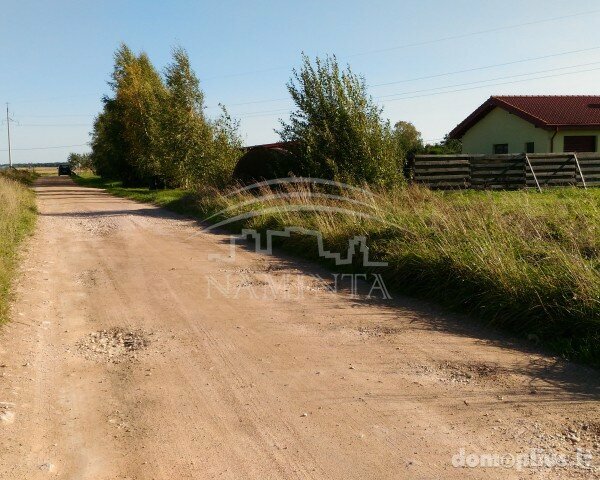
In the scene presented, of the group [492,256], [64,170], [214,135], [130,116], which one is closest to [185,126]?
[214,135]

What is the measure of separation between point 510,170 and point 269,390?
18.6m

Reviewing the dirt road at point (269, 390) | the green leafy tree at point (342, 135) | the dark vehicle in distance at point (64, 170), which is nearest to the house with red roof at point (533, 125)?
the green leafy tree at point (342, 135)

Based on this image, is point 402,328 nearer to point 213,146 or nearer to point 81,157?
point 213,146

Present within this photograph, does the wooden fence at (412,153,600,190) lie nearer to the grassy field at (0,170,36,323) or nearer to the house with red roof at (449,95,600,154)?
the house with red roof at (449,95,600,154)

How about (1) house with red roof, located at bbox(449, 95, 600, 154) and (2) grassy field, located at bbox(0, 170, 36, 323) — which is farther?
(1) house with red roof, located at bbox(449, 95, 600, 154)

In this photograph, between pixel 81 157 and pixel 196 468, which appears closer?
pixel 196 468

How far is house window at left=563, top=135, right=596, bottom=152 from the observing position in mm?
26812

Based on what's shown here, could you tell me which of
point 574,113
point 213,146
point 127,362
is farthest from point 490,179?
point 127,362

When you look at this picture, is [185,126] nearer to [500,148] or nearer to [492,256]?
[500,148]

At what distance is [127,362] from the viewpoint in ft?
18.1

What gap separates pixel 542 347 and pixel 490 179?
53.9 ft

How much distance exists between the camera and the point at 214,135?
27.1 m

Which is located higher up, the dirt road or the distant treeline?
the distant treeline

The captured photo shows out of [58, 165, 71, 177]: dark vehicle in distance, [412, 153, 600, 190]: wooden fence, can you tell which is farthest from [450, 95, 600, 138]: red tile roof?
[58, 165, 71, 177]: dark vehicle in distance
